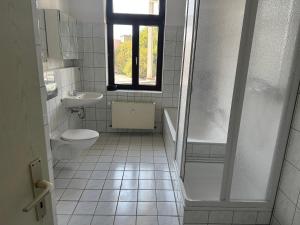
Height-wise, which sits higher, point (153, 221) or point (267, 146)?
point (267, 146)

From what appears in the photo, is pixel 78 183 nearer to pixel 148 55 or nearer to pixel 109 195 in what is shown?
pixel 109 195

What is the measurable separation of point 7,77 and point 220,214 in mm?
1670

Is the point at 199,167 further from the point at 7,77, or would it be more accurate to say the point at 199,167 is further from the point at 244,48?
the point at 7,77

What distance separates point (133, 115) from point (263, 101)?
7.76ft

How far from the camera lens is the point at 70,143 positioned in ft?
7.66

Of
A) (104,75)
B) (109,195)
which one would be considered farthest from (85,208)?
(104,75)

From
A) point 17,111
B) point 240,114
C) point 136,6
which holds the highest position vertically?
point 136,6

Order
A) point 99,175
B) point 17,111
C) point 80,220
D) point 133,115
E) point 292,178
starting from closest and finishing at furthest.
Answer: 1. point 17,111
2. point 292,178
3. point 80,220
4. point 99,175
5. point 133,115

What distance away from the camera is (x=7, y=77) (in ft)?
1.77

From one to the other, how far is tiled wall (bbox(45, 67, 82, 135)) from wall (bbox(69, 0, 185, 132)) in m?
A: 0.28

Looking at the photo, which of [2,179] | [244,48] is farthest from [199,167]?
[2,179]

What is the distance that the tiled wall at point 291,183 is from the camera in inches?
54.1

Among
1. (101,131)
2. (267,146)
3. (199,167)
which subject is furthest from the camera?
(101,131)

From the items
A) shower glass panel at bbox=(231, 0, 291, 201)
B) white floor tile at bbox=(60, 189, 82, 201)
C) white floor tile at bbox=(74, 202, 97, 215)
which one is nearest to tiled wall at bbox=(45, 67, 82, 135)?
white floor tile at bbox=(60, 189, 82, 201)
